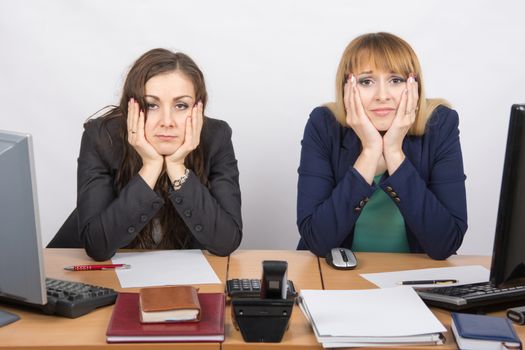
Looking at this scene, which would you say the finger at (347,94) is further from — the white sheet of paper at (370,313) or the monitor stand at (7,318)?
the monitor stand at (7,318)

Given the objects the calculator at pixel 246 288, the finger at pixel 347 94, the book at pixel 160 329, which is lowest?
the calculator at pixel 246 288

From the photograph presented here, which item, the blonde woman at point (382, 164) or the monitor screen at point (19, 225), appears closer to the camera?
the monitor screen at point (19, 225)

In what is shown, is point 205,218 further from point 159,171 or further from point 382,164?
point 382,164

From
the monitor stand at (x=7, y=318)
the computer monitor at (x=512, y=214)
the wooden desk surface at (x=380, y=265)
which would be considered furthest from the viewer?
the wooden desk surface at (x=380, y=265)

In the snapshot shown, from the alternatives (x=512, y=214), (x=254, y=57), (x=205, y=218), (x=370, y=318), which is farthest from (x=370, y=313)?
(x=254, y=57)

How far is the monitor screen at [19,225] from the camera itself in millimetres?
1485

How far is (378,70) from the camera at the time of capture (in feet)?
7.70

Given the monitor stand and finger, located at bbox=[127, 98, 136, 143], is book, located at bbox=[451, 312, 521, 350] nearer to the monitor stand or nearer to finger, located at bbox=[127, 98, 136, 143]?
the monitor stand

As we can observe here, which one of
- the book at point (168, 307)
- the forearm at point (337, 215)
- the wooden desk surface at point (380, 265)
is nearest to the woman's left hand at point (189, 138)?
the forearm at point (337, 215)

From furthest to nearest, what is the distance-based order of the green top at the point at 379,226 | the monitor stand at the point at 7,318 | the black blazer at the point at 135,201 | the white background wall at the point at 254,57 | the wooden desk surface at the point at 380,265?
the white background wall at the point at 254,57 → the green top at the point at 379,226 → the black blazer at the point at 135,201 → the wooden desk surface at the point at 380,265 → the monitor stand at the point at 7,318

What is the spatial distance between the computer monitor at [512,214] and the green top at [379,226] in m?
0.85

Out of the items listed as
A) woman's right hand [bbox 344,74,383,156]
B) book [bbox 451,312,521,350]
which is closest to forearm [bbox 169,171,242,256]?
woman's right hand [bbox 344,74,383,156]

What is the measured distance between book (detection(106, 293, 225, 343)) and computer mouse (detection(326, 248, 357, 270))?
1.67 feet

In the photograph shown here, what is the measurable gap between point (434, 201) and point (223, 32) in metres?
1.59
